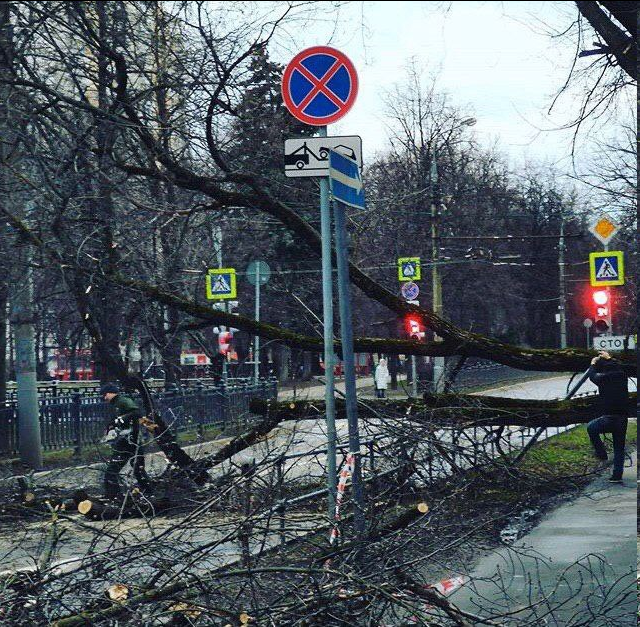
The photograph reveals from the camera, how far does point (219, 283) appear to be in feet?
59.4

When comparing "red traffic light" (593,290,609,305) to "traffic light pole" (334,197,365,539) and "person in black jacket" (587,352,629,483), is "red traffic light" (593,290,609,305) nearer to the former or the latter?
"person in black jacket" (587,352,629,483)

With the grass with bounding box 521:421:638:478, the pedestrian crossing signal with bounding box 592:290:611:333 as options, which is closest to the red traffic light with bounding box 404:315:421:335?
the grass with bounding box 521:421:638:478

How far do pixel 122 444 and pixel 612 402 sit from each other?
5.72 metres

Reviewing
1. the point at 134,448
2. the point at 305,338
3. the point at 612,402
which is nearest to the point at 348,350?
the point at 134,448

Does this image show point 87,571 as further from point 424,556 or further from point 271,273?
point 271,273

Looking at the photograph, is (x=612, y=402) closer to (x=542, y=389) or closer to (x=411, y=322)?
(x=411, y=322)

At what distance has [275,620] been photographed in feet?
16.8

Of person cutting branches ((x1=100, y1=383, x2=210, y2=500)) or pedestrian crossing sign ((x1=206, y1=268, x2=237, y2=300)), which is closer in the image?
person cutting branches ((x1=100, y1=383, x2=210, y2=500))

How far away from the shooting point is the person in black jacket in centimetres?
1284

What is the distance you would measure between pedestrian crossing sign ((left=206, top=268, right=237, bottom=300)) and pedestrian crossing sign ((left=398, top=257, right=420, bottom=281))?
2.92 meters

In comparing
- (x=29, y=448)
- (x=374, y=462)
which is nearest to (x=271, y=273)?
(x=29, y=448)

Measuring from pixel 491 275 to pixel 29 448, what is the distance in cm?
1841

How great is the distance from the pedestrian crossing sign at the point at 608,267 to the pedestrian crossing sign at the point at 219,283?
7.50m

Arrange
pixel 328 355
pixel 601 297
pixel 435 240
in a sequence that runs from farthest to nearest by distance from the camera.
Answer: pixel 601 297 < pixel 435 240 < pixel 328 355
